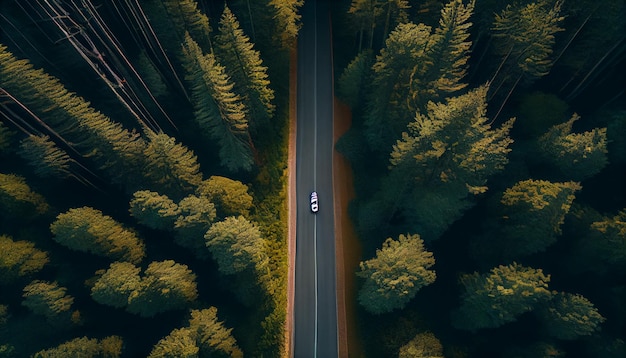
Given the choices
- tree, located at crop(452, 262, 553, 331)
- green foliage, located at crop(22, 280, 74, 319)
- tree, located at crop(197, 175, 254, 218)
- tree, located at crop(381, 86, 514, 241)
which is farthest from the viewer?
tree, located at crop(197, 175, 254, 218)

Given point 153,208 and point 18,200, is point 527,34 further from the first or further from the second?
point 18,200

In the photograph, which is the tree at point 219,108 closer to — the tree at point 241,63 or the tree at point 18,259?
the tree at point 241,63

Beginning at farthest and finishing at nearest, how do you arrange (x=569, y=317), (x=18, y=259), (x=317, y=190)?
(x=317, y=190)
(x=18, y=259)
(x=569, y=317)

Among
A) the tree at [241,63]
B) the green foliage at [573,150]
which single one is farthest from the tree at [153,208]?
the green foliage at [573,150]

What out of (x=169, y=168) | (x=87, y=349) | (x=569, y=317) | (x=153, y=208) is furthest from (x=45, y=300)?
(x=569, y=317)

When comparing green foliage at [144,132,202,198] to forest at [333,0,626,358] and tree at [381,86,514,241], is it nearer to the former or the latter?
forest at [333,0,626,358]

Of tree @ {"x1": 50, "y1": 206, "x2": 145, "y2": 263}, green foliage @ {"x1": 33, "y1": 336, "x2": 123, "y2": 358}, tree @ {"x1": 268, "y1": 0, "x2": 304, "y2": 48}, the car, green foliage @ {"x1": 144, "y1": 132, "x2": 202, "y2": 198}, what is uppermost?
tree @ {"x1": 268, "y1": 0, "x2": 304, "y2": 48}

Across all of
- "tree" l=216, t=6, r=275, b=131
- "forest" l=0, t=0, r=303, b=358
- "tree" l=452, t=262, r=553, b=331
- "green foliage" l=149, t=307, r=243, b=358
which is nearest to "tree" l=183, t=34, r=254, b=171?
"forest" l=0, t=0, r=303, b=358
